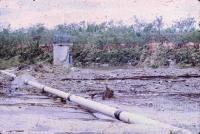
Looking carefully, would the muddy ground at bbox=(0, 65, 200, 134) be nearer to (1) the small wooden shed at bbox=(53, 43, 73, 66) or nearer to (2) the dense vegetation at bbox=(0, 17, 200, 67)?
(1) the small wooden shed at bbox=(53, 43, 73, 66)

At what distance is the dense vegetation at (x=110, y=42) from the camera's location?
2703 cm

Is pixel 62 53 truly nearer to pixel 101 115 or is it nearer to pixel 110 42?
pixel 110 42

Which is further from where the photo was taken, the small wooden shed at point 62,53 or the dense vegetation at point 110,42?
the dense vegetation at point 110,42

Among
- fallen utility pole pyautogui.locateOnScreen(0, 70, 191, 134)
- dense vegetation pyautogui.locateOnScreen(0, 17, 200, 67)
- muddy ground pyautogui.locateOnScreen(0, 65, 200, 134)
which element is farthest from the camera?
dense vegetation pyautogui.locateOnScreen(0, 17, 200, 67)

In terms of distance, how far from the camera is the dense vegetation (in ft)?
88.7

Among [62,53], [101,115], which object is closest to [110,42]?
[62,53]

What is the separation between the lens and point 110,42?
3247cm

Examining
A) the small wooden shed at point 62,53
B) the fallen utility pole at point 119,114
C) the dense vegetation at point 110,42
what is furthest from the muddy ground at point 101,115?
the dense vegetation at point 110,42

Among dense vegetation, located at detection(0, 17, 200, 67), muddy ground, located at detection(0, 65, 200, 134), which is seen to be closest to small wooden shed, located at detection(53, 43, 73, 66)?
dense vegetation, located at detection(0, 17, 200, 67)

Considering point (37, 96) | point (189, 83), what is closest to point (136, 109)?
point (37, 96)

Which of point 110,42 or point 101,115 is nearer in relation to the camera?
point 101,115

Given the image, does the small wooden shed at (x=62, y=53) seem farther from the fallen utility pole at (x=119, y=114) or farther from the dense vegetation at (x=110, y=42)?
the fallen utility pole at (x=119, y=114)

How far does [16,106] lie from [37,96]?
2354 mm

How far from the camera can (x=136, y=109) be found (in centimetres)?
849
